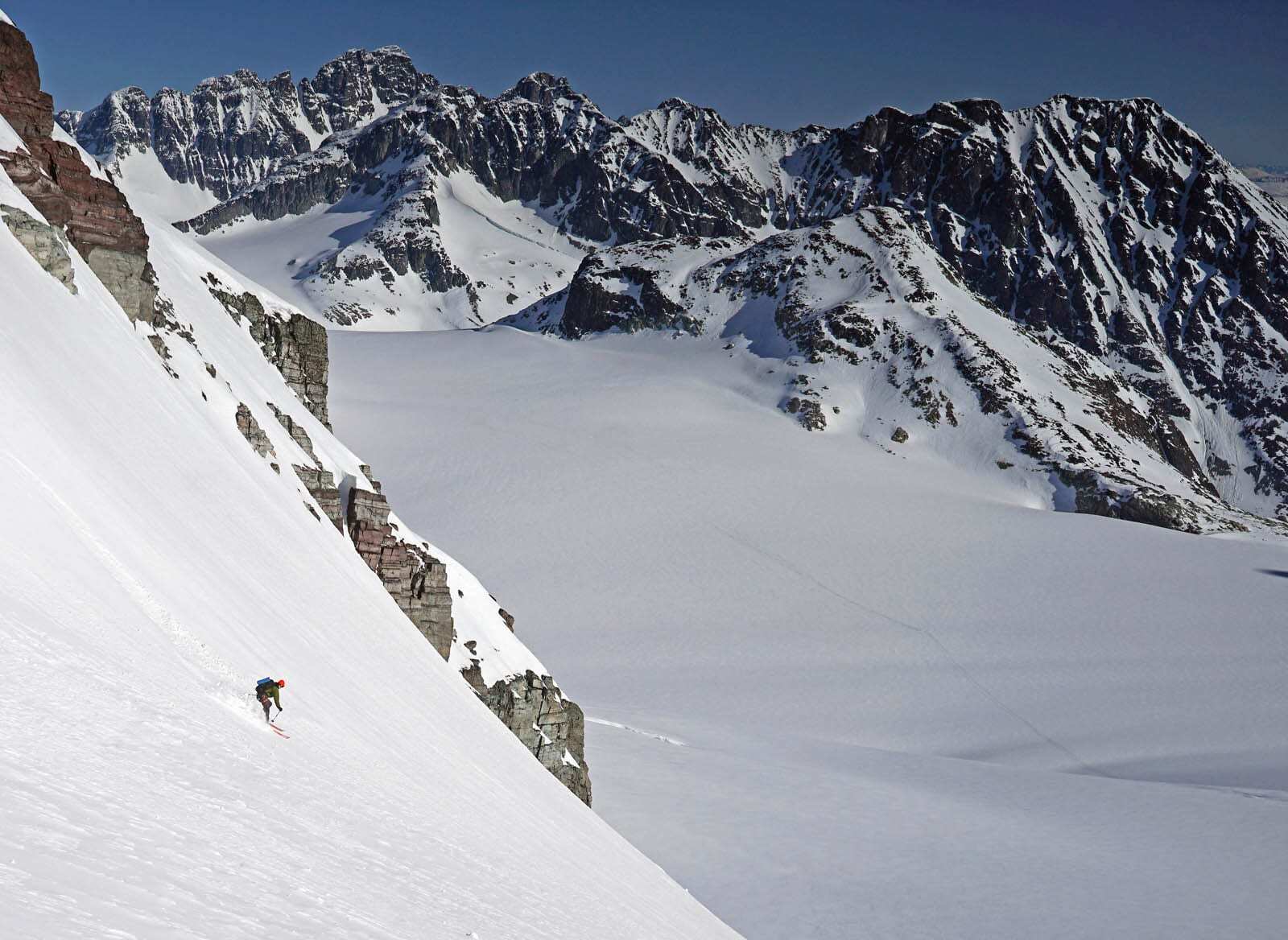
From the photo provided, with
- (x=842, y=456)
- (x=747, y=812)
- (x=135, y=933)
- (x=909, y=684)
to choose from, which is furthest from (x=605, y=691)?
(x=842, y=456)

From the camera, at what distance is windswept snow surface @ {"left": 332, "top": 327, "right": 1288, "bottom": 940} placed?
87.4 ft

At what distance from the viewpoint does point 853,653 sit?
54219 millimetres

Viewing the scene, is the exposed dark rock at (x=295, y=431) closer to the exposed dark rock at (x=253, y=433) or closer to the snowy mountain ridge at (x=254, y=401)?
the snowy mountain ridge at (x=254, y=401)

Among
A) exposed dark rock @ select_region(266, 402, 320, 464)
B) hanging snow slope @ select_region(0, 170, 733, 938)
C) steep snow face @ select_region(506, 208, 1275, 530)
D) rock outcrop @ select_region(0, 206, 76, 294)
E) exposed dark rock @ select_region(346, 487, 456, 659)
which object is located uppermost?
steep snow face @ select_region(506, 208, 1275, 530)

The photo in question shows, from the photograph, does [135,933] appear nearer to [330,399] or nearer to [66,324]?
[66,324]

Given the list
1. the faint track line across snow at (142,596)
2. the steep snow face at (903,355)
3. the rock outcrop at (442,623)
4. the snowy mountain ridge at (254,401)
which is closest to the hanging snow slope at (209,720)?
the faint track line across snow at (142,596)

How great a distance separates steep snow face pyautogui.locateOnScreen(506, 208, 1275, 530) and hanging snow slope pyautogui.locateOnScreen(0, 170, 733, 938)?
7870 cm

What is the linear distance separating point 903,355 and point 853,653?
5873 centimetres

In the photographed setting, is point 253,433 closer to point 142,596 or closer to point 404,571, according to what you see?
point 404,571

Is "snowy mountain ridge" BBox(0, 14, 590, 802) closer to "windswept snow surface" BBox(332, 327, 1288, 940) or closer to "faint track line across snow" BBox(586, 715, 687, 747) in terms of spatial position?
"windswept snow surface" BBox(332, 327, 1288, 940)

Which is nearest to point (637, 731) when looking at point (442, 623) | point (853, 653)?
point (442, 623)

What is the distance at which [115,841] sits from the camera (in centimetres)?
605

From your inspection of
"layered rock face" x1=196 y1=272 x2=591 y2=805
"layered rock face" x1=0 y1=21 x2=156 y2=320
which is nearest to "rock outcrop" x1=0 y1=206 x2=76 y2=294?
"layered rock face" x1=0 y1=21 x2=156 y2=320

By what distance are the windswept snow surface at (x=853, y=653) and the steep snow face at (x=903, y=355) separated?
419 cm
